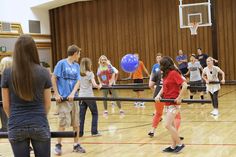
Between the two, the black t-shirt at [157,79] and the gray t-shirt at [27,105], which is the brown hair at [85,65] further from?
the gray t-shirt at [27,105]

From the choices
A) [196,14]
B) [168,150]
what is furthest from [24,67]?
[196,14]

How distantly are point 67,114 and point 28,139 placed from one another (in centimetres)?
336

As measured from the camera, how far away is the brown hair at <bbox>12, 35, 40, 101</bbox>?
322cm

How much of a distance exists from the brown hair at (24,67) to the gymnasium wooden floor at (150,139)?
3.71 meters

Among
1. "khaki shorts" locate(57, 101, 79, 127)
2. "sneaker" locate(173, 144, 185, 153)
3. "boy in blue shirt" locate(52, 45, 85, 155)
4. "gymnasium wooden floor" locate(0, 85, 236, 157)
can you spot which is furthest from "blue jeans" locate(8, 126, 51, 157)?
"sneaker" locate(173, 144, 185, 153)

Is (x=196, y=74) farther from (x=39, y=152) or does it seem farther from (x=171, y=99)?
(x=39, y=152)

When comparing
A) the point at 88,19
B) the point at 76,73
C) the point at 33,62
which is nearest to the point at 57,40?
the point at 88,19

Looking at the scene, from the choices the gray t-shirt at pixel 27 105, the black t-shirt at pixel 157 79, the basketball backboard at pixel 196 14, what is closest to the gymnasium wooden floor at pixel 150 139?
the black t-shirt at pixel 157 79

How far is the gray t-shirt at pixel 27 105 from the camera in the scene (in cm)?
329

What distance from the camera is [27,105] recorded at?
330 cm

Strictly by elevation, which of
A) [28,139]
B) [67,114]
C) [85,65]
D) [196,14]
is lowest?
[67,114]

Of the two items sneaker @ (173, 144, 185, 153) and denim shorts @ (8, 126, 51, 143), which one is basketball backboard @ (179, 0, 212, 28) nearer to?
sneaker @ (173, 144, 185, 153)

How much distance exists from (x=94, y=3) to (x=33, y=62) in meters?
20.4

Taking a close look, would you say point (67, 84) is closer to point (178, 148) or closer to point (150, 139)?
point (178, 148)
